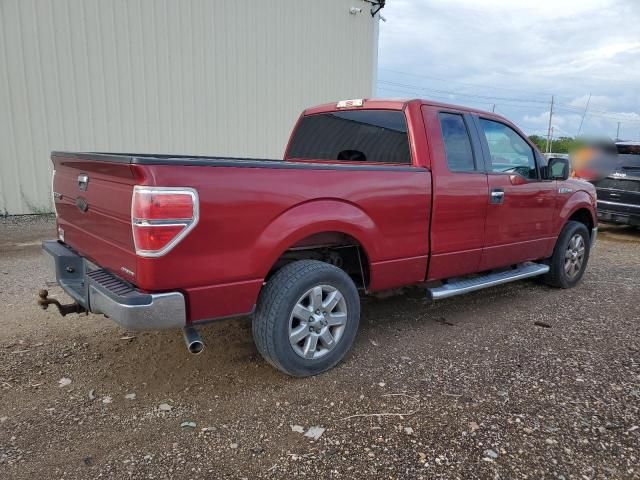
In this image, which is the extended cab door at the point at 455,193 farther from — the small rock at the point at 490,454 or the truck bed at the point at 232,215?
the small rock at the point at 490,454

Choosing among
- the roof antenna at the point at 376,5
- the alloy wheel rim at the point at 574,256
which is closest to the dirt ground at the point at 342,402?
the alloy wheel rim at the point at 574,256

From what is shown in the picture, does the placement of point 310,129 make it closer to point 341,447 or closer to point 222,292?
point 222,292

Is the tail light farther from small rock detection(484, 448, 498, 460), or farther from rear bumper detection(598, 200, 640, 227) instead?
rear bumper detection(598, 200, 640, 227)

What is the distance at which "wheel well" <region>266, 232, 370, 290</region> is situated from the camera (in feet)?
11.0

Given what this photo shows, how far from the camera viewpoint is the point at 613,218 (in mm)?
9031

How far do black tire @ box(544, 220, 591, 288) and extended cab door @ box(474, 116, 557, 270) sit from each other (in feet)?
0.91

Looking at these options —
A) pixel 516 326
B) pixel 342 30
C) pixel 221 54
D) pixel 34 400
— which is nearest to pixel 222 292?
pixel 34 400

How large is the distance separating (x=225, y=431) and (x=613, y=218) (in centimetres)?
868

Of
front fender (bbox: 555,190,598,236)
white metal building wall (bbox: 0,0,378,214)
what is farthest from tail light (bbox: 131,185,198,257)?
white metal building wall (bbox: 0,0,378,214)

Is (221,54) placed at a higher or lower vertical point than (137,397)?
higher

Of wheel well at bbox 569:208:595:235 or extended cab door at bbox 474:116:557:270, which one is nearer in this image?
extended cab door at bbox 474:116:557:270

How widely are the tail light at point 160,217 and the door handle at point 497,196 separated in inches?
108

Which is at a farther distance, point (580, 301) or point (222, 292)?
point (580, 301)

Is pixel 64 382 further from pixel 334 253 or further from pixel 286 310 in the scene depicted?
pixel 334 253
